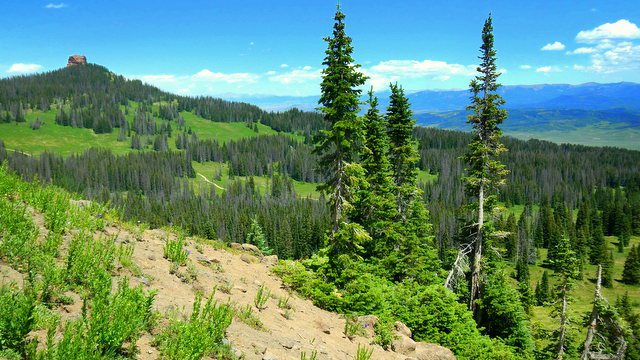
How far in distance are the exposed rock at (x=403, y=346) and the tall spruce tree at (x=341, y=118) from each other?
8.66 meters

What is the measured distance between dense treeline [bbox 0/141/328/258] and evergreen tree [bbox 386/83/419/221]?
61.2 meters

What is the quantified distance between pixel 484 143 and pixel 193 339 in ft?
79.3

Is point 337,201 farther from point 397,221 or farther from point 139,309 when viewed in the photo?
point 139,309

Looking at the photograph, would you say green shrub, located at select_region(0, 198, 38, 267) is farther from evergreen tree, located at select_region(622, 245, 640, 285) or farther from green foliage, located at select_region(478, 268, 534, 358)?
evergreen tree, located at select_region(622, 245, 640, 285)

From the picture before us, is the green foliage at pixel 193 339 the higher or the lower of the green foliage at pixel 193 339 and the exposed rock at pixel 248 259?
the higher

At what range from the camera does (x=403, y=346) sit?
14.9 meters

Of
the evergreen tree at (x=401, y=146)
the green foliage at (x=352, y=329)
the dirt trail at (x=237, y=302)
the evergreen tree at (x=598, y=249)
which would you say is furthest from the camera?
the evergreen tree at (x=598, y=249)

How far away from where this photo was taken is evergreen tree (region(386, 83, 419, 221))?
31109mm

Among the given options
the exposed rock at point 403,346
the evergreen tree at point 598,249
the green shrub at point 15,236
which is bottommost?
the evergreen tree at point 598,249

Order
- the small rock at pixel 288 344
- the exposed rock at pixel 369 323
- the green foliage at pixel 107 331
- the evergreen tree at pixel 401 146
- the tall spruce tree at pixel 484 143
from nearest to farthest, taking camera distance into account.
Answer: the green foliage at pixel 107 331 → the small rock at pixel 288 344 → the exposed rock at pixel 369 323 → the tall spruce tree at pixel 484 143 → the evergreen tree at pixel 401 146

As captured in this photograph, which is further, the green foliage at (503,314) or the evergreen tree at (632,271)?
the evergreen tree at (632,271)

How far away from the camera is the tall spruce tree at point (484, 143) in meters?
25.6

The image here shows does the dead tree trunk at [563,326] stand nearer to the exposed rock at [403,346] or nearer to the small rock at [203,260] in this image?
the exposed rock at [403,346]

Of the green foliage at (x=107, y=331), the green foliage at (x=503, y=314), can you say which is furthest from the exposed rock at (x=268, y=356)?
the green foliage at (x=503, y=314)
